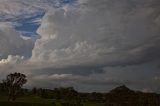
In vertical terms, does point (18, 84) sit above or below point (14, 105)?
above

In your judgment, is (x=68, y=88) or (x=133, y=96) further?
(x=68, y=88)

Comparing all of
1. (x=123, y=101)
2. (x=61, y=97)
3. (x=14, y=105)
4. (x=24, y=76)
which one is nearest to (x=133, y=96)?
(x=123, y=101)

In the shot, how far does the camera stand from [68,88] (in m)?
193

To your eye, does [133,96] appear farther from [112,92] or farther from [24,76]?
[24,76]

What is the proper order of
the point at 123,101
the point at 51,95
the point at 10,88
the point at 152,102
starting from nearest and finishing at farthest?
the point at 123,101 < the point at 10,88 < the point at 152,102 < the point at 51,95

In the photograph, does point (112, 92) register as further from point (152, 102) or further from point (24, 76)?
point (152, 102)

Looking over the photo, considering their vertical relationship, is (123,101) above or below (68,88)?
below

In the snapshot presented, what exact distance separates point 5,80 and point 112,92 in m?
57.4

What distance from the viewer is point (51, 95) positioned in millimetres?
186500

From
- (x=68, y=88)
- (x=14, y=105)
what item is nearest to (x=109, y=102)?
(x=14, y=105)

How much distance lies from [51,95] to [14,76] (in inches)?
1793

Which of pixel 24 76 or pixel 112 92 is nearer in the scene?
pixel 112 92

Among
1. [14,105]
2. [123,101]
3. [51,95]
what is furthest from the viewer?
[51,95]

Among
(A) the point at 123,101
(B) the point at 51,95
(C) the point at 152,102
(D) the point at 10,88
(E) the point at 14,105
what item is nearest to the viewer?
(E) the point at 14,105
